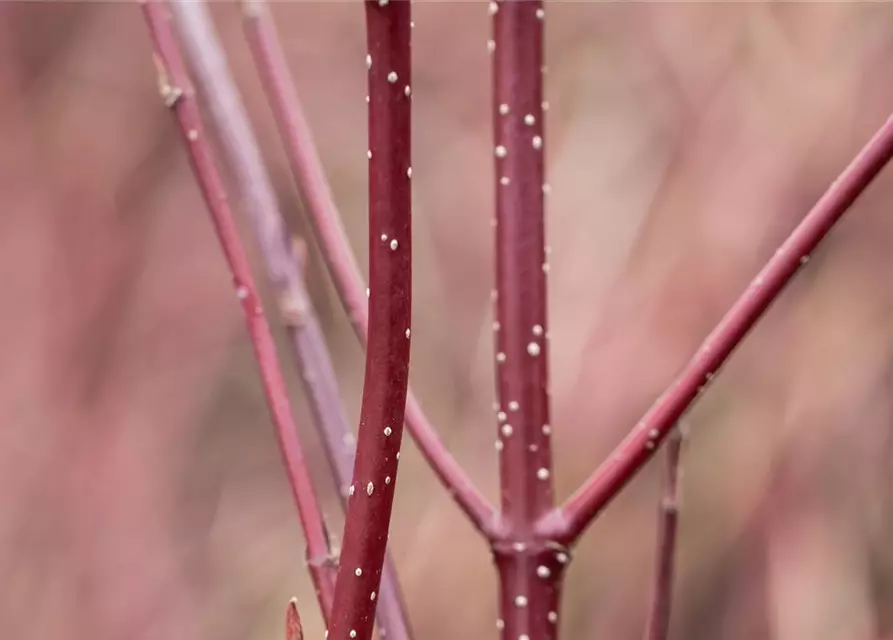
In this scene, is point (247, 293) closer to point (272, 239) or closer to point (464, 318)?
point (272, 239)

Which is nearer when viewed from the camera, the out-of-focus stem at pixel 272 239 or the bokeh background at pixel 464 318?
the out-of-focus stem at pixel 272 239

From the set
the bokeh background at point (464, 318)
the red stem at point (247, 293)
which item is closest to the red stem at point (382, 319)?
the red stem at point (247, 293)

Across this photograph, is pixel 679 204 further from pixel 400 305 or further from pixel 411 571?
pixel 400 305

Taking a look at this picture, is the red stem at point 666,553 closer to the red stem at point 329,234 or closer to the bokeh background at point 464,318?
the red stem at point 329,234

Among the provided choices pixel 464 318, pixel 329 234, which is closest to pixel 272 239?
pixel 329 234

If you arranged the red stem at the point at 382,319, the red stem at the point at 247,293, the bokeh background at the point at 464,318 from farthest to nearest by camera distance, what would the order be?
the bokeh background at the point at 464,318, the red stem at the point at 247,293, the red stem at the point at 382,319

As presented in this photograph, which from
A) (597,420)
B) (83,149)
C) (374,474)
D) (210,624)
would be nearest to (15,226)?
(83,149)
